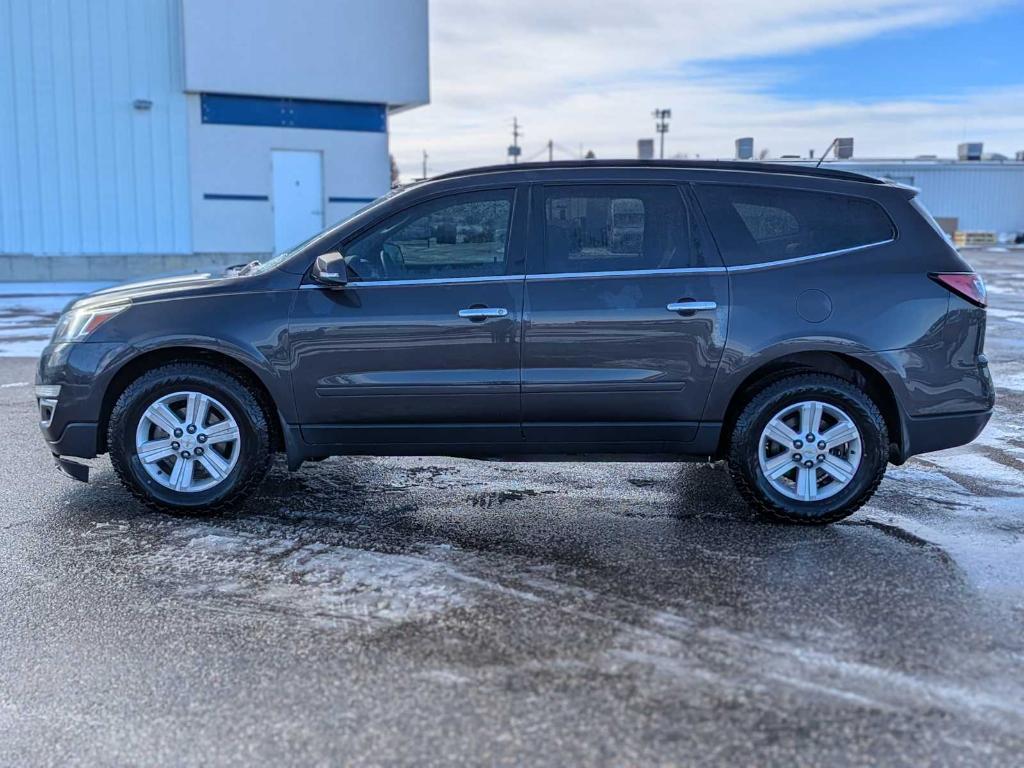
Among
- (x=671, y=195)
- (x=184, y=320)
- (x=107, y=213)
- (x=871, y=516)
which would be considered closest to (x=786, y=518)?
(x=871, y=516)

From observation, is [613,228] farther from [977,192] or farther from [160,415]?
[977,192]

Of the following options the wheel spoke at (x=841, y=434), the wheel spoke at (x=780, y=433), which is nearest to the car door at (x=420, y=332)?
the wheel spoke at (x=780, y=433)

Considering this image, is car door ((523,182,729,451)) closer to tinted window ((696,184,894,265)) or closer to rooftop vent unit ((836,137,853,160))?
tinted window ((696,184,894,265))

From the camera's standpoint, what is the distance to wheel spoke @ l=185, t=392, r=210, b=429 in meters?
5.19

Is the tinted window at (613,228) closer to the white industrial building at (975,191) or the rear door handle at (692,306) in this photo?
the rear door handle at (692,306)

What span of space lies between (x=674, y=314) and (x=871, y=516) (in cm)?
157

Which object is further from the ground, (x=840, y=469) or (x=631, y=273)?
(x=631, y=273)

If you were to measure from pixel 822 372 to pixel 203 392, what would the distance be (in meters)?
3.27

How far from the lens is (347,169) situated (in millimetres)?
22109

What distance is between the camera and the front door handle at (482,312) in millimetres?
5043

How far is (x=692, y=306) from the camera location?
16.5 feet

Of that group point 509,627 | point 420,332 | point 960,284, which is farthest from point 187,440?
point 960,284

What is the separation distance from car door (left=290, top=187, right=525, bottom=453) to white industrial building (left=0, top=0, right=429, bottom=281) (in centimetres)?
1699

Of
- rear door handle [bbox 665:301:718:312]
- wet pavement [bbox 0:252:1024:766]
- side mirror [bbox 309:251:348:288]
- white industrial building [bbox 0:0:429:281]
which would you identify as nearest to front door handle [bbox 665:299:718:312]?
rear door handle [bbox 665:301:718:312]
